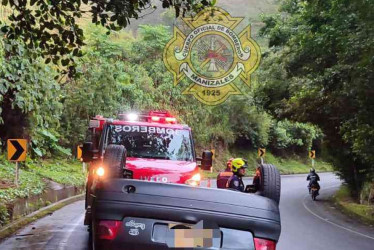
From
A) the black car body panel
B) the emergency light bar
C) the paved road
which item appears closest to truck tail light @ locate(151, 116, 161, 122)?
the emergency light bar

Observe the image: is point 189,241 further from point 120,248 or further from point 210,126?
point 210,126

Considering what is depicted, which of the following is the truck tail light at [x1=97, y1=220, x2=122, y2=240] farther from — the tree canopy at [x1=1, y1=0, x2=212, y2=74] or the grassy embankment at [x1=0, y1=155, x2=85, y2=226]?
the grassy embankment at [x1=0, y1=155, x2=85, y2=226]

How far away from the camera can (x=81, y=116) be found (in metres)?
31.1

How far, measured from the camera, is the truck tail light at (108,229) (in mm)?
4020

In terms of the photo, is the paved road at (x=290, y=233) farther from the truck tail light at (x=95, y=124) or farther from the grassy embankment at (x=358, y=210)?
the truck tail light at (x=95, y=124)

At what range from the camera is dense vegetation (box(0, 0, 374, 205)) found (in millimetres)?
11078

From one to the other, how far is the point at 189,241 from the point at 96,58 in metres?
28.0

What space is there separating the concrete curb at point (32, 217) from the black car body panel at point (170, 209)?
733cm

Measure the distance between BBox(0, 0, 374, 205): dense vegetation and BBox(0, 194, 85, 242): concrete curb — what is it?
2711 mm

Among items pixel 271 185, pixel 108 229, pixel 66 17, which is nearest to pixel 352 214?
pixel 66 17

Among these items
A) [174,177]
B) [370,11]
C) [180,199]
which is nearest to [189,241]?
[180,199]

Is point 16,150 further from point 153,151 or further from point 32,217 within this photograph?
point 153,151

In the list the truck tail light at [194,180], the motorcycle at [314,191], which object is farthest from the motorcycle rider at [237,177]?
the motorcycle at [314,191]

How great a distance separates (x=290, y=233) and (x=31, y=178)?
33.0ft
